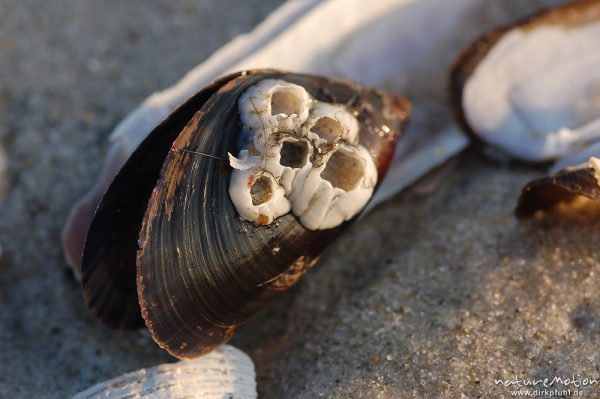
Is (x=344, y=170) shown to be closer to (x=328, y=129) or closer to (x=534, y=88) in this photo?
(x=328, y=129)

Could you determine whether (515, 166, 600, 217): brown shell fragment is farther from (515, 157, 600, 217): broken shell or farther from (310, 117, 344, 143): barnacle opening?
(310, 117, 344, 143): barnacle opening

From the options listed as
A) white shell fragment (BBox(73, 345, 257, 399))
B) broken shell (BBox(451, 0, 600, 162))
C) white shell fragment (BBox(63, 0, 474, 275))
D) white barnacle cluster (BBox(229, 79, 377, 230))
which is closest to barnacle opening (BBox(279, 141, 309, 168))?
white barnacle cluster (BBox(229, 79, 377, 230))

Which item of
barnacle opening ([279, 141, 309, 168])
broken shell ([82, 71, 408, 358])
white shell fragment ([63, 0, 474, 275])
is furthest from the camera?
white shell fragment ([63, 0, 474, 275])

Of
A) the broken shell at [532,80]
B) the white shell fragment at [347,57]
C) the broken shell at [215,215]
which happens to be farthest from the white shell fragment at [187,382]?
the broken shell at [532,80]

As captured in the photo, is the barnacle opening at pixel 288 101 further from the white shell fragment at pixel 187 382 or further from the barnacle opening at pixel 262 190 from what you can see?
the white shell fragment at pixel 187 382

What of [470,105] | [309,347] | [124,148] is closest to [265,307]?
[309,347]

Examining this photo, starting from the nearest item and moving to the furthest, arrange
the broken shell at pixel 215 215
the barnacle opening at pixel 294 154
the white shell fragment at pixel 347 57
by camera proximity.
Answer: the broken shell at pixel 215 215, the barnacle opening at pixel 294 154, the white shell fragment at pixel 347 57
